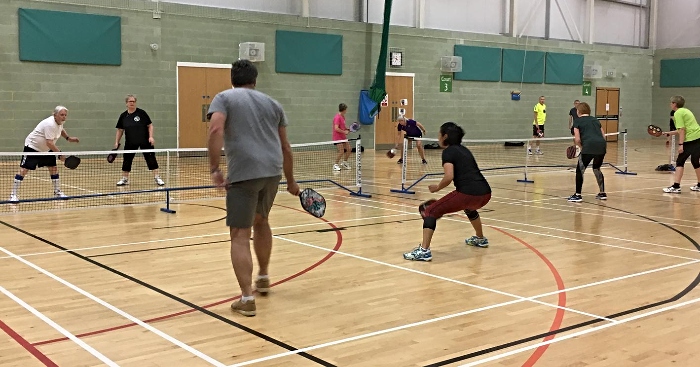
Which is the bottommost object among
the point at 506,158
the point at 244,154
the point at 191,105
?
the point at 506,158

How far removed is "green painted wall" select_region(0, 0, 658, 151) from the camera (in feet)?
68.0

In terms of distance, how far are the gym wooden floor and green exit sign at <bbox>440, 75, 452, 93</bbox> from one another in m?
18.9

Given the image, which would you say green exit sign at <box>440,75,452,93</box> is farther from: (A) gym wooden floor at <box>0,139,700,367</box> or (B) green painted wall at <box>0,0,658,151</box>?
(A) gym wooden floor at <box>0,139,700,367</box>

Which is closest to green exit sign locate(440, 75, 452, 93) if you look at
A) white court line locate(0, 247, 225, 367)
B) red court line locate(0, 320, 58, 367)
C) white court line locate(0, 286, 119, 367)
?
white court line locate(0, 247, 225, 367)

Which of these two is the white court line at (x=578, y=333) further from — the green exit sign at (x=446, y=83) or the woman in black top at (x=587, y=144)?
the green exit sign at (x=446, y=83)

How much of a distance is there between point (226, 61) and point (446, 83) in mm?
10077

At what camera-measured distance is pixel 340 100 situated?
27297mm

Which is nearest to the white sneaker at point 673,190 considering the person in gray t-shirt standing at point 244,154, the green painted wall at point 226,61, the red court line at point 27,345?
the person in gray t-shirt standing at point 244,154

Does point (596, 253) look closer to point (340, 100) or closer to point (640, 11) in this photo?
point (340, 100)

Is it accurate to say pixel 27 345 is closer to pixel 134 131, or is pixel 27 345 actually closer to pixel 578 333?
pixel 578 333

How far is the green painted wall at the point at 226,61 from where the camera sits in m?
20.7

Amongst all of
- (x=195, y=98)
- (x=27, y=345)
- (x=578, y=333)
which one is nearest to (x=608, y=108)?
(x=195, y=98)

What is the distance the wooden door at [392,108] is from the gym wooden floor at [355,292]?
666 inches

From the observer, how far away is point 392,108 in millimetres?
29094
